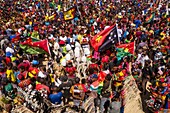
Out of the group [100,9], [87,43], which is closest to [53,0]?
[100,9]

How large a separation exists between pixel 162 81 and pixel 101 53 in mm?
3862

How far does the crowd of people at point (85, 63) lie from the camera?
8.88m

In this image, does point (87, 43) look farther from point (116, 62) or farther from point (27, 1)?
point (27, 1)

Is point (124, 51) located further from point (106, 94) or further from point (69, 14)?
point (69, 14)

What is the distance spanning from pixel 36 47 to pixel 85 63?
2259 mm

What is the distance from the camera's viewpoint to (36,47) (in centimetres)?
1270

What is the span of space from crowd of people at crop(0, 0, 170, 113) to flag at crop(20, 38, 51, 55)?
317 mm

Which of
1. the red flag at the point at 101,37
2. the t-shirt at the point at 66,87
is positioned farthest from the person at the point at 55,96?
the red flag at the point at 101,37

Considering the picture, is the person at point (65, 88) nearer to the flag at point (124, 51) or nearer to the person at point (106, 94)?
the person at point (106, 94)

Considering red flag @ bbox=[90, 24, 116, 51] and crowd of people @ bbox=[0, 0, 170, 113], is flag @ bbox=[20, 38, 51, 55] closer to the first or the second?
crowd of people @ bbox=[0, 0, 170, 113]

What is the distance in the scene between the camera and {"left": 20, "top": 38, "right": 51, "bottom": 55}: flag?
12.5m

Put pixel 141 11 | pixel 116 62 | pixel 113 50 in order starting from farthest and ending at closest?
pixel 141 11
pixel 113 50
pixel 116 62

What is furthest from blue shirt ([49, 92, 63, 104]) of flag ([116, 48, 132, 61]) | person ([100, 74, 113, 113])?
flag ([116, 48, 132, 61])

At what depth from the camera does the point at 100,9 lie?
80.2 feet
